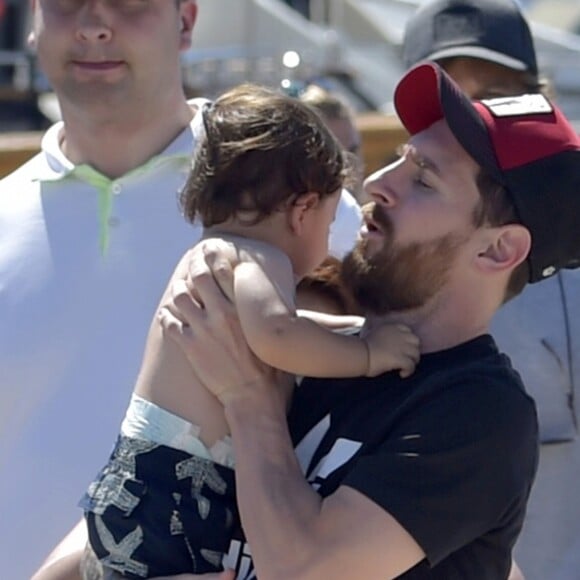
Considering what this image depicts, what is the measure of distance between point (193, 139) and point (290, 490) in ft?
4.70

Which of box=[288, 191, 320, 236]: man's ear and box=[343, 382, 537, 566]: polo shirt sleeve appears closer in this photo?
box=[343, 382, 537, 566]: polo shirt sleeve

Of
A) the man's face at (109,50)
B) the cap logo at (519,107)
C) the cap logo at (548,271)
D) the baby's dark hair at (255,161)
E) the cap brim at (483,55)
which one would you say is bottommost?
the cap brim at (483,55)

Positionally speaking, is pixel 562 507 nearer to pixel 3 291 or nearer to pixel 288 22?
pixel 3 291

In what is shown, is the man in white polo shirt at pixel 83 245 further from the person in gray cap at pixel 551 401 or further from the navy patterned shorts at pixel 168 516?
the navy patterned shorts at pixel 168 516

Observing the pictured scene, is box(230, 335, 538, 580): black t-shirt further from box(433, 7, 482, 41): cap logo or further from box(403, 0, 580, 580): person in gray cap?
box(433, 7, 482, 41): cap logo

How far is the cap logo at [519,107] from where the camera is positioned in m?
2.72

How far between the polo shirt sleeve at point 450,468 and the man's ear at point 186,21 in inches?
68.8

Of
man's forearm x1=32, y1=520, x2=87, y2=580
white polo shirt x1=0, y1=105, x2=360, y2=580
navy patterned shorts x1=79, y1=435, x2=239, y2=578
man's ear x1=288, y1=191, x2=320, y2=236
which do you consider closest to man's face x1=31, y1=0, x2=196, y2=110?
white polo shirt x1=0, y1=105, x2=360, y2=580

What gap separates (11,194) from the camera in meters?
3.72

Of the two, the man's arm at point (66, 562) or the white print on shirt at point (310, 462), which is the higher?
the white print on shirt at point (310, 462)

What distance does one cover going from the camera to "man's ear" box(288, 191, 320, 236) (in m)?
2.76

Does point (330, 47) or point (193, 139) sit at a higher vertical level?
point (193, 139)

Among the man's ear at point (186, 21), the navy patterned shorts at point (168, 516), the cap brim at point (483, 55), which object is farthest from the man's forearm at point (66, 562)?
the cap brim at point (483, 55)

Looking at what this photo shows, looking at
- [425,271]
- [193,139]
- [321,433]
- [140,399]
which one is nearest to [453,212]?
[425,271]
